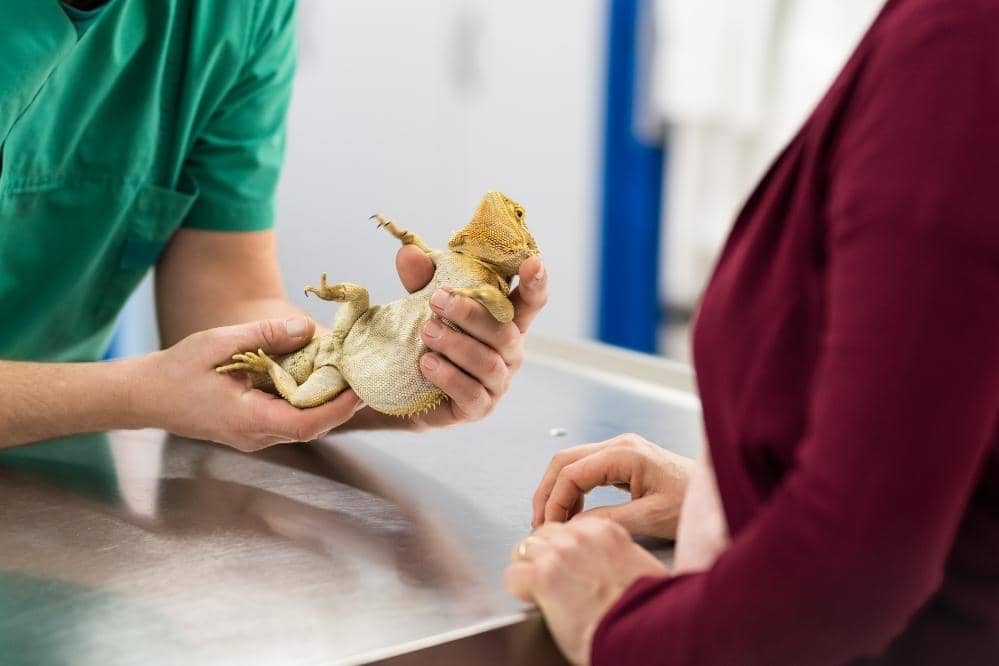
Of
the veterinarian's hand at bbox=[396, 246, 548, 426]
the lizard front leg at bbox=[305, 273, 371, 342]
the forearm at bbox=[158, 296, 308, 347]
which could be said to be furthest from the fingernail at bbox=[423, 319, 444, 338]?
the forearm at bbox=[158, 296, 308, 347]

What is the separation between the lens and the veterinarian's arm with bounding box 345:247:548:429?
108cm

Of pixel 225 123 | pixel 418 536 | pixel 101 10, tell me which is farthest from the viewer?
pixel 225 123

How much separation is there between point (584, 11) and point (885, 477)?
9.94 feet

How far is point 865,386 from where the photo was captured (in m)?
0.62

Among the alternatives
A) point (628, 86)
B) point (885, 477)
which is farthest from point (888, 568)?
point (628, 86)

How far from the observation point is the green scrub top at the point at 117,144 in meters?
1.34

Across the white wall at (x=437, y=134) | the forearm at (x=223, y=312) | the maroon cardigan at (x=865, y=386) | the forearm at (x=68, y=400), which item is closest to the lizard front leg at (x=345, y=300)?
the forearm at (x=68, y=400)

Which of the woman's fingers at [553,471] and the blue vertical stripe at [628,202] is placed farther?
the blue vertical stripe at [628,202]

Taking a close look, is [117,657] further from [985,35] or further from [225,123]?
[225,123]

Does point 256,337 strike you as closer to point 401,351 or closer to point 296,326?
point 296,326

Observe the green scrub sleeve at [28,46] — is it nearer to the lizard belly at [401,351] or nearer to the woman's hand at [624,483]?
the lizard belly at [401,351]

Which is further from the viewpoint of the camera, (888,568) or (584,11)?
(584,11)

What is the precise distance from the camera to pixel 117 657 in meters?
0.78

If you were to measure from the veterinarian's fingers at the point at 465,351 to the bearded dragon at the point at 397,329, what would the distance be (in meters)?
0.02
